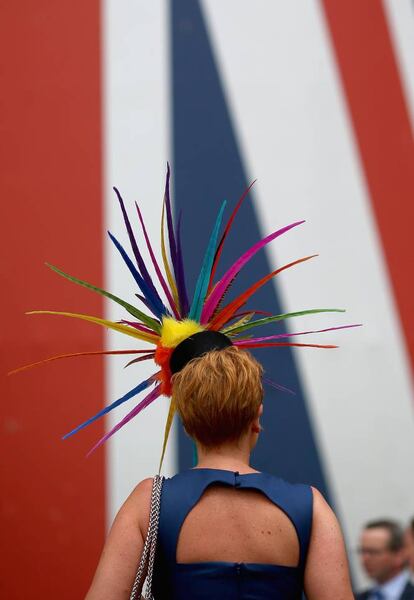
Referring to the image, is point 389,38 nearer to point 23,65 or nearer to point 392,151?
point 392,151

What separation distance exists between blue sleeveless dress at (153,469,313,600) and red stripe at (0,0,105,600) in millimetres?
1702

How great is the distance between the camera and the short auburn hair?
1.45 metres

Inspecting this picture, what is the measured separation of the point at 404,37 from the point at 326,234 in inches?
38.8

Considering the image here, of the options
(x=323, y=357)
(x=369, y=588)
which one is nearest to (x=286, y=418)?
(x=323, y=357)

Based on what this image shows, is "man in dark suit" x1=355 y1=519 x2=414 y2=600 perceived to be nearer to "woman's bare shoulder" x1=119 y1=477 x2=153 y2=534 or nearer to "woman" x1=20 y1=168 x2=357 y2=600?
"woman" x1=20 y1=168 x2=357 y2=600

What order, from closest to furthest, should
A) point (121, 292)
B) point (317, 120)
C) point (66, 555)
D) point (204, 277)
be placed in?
point (204, 277) < point (66, 555) < point (121, 292) < point (317, 120)

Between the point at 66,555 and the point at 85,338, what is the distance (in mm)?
752

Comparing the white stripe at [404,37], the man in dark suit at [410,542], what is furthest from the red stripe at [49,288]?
the white stripe at [404,37]

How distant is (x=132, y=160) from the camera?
11.1 ft

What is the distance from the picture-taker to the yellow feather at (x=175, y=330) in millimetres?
1671

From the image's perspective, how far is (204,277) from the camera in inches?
70.7

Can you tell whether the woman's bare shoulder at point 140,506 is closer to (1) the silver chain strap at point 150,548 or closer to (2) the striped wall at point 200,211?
(1) the silver chain strap at point 150,548

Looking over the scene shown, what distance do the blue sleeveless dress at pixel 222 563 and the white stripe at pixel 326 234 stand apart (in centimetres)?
189

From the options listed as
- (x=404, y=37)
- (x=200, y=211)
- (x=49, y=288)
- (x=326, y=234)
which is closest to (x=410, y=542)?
(x=326, y=234)
